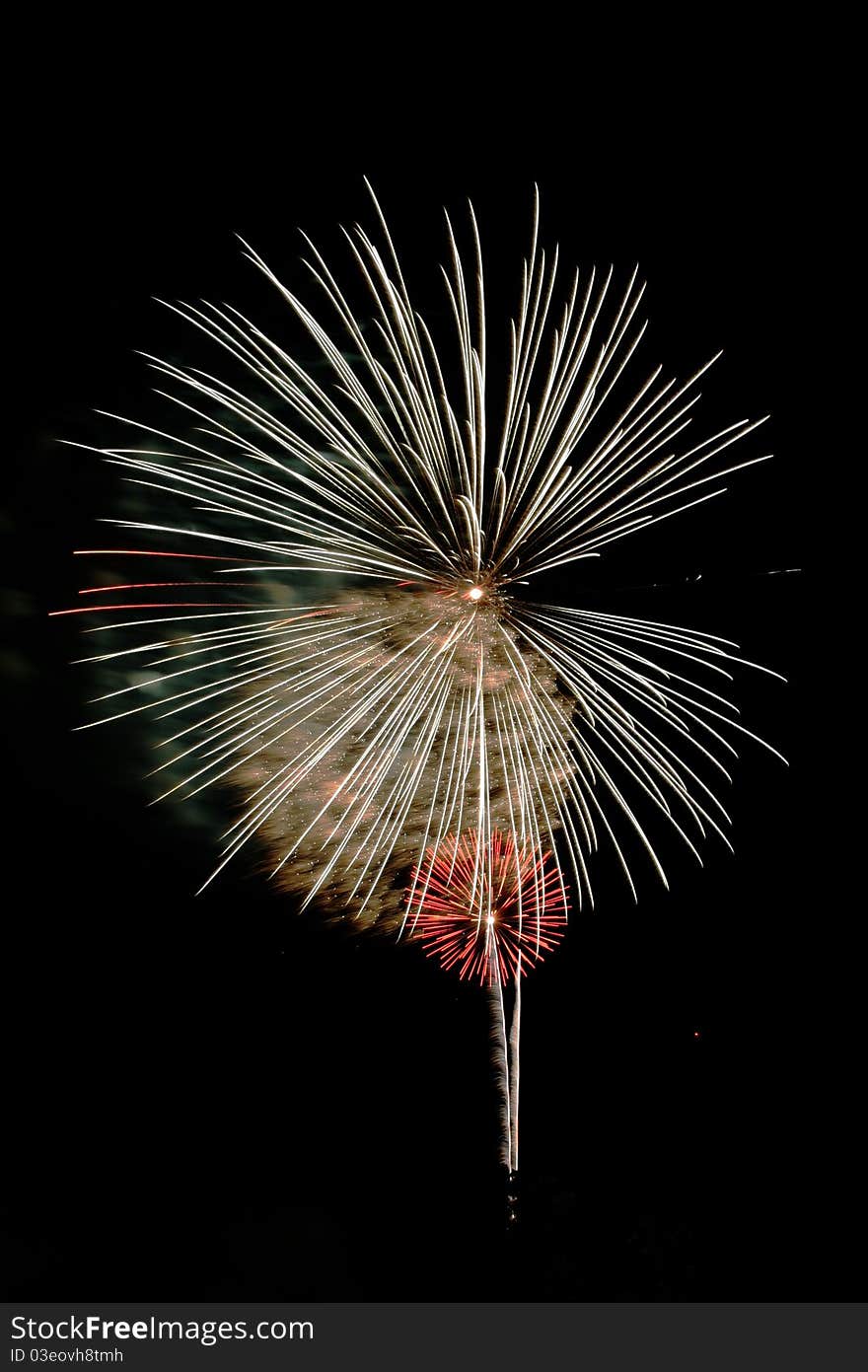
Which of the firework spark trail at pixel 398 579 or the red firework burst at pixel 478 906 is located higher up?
the firework spark trail at pixel 398 579

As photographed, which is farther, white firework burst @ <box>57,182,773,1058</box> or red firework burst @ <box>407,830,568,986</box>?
red firework burst @ <box>407,830,568,986</box>

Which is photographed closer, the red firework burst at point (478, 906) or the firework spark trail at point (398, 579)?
the firework spark trail at point (398, 579)

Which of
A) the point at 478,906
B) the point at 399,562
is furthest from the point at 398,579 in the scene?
the point at 478,906

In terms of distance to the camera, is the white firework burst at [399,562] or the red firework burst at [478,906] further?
the red firework burst at [478,906]

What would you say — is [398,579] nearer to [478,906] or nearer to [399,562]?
[399,562]
